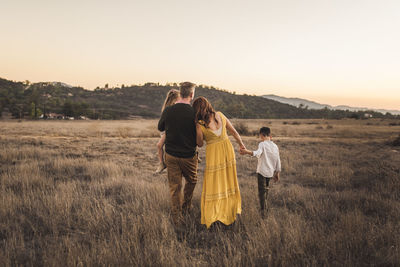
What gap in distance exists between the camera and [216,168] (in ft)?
11.9

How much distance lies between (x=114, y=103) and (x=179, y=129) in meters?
117

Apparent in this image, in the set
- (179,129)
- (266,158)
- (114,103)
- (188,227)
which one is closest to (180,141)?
(179,129)

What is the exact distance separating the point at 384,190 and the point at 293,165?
3.94 meters

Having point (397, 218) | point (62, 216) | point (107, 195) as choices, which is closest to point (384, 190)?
point (397, 218)

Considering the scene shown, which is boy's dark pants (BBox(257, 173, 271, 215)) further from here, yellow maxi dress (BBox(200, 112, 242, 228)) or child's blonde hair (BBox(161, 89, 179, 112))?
child's blonde hair (BBox(161, 89, 179, 112))

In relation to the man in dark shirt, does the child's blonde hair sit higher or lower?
higher

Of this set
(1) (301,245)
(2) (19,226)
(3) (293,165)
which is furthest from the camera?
(3) (293,165)

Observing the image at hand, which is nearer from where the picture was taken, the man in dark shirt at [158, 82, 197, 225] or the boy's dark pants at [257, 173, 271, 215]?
the man in dark shirt at [158, 82, 197, 225]

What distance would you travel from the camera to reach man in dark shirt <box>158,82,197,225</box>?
343 cm

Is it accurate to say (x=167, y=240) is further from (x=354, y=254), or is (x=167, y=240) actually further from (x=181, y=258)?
(x=354, y=254)

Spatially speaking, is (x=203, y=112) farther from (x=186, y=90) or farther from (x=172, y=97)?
(x=172, y=97)

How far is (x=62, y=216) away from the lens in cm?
409

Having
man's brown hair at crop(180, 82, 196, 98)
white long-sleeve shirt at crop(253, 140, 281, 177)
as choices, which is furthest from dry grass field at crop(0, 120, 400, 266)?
man's brown hair at crop(180, 82, 196, 98)

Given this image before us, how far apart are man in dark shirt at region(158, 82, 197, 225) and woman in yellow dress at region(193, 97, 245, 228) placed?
145 mm
